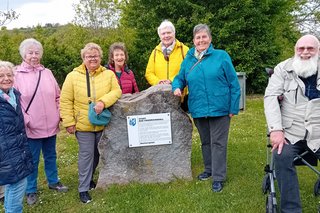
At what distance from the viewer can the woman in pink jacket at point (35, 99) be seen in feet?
15.0

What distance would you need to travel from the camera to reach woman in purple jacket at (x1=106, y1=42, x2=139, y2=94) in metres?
5.14

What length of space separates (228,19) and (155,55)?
809 cm

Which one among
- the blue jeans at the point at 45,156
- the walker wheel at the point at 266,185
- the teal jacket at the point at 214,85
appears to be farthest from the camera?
the blue jeans at the point at 45,156

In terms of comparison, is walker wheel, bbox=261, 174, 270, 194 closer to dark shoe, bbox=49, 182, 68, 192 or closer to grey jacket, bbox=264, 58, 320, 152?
grey jacket, bbox=264, 58, 320, 152

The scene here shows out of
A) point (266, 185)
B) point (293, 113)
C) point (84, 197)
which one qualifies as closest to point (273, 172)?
point (266, 185)

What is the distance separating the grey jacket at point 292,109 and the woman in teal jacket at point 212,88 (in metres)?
0.75

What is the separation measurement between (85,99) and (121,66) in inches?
33.9

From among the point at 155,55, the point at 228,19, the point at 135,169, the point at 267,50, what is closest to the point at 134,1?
the point at 228,19

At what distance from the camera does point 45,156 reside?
5035 millimetres

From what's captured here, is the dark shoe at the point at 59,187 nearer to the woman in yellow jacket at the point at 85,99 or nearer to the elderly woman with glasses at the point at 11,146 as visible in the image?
the woman in yellow jacket at the point at 85,99

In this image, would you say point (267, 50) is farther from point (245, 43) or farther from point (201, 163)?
point (201, 163)

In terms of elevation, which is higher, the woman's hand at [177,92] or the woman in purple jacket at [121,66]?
the woman in purple jacket at [121,66]

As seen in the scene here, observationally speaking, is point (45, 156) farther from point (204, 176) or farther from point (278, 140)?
point (278, 140)

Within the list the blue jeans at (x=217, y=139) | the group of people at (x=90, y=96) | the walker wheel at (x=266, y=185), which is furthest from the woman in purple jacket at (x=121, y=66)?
the walker wheel at (x=266, y=185)
